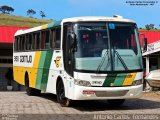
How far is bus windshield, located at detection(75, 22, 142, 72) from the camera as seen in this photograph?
45.5 ft

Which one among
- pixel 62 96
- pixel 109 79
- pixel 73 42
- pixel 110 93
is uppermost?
pixel 73 42

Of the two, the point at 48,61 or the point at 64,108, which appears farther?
the point at 48,61

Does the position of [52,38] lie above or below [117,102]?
above

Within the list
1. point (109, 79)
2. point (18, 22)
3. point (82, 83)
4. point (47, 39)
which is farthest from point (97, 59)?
point (18, 22)

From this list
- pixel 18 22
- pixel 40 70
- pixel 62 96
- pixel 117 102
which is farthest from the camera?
pixel 18 22

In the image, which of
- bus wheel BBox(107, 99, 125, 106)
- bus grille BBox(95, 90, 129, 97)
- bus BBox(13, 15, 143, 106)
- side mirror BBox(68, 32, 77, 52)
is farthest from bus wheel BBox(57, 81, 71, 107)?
bus wheel BBox(107, 99, 125, 106)

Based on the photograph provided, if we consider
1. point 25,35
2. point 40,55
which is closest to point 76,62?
point 40,55

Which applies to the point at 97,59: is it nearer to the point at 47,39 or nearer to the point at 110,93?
the point at 110,93

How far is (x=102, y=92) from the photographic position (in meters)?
13.8

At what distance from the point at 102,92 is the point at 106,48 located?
138 cm

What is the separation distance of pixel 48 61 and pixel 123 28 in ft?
11.7

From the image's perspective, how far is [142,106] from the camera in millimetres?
15773

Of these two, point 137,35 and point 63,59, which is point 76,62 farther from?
point 137,35

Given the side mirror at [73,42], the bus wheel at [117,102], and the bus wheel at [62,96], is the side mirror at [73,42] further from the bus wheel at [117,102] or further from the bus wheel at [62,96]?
the bus wheel at [117,102]
